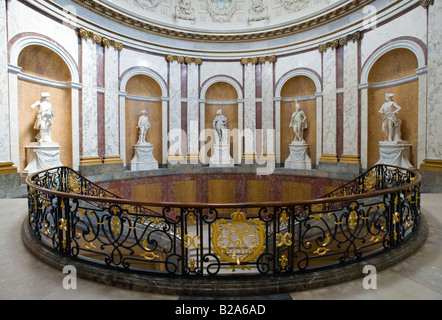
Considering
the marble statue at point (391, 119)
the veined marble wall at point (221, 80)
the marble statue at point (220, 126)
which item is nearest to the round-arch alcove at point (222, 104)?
the veined marble wall at point (221, 80)

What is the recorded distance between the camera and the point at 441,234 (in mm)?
4098

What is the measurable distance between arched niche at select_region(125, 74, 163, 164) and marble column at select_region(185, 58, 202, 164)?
1253 millimetres

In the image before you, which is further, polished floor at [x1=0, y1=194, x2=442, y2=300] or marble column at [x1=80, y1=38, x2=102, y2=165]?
marble column at [x1=80, y1=38, x2=102, y2=165]

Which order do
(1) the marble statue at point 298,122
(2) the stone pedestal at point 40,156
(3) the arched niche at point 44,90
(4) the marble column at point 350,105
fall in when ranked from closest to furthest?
(2) the stone pedestal at point 40,156 < (3) the arched niche at point 44,90 < (4) the marble column at point 350,105 < (1) the marble statue at point 298,122

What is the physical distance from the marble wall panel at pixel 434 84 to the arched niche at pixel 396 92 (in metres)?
1.08

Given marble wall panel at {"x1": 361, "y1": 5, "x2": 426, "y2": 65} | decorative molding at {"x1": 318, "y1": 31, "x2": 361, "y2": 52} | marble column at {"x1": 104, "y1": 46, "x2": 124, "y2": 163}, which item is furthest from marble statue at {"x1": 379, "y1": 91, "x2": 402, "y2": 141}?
marble column at {"x1": 104, "y1": 46, "x2": 124, "y2": 163}

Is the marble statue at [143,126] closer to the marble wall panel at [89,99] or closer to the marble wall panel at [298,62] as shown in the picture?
the marble wall panel at [89,99]

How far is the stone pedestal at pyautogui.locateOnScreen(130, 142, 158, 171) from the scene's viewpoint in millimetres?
10961

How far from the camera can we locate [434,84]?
7.11 metres

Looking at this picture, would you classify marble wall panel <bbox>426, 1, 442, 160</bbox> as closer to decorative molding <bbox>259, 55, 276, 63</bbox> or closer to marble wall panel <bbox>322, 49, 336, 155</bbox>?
marble wall panel <bbox>322, 49, 336, 155</bbox>

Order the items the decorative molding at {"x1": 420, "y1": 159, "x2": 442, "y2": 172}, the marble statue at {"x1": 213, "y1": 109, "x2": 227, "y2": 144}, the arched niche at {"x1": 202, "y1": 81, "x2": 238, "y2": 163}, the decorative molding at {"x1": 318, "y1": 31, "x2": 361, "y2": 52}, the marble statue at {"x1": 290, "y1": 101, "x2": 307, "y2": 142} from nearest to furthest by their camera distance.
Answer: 1. the decorative molding at {"x1": 420, "y1": 159, "x2": 442, "y2": 172}
2. the decorative molding at {"x1": 318, "y1": 31, "x2": 361, "y2": 52}
3. the marble statue at {"x1": 290, "y1": 101, "x2": 307, "y2": 142}
4. the marble statue at {"x1": 213, "y1": 109, "x2": 227, "y2": 144}
5. the arched niche at {"x1": 202, "y1": 81, "x2": 238, "y2": 163}

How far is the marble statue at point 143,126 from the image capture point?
36.2 ft

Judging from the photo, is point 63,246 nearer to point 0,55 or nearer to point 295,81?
point 0,55

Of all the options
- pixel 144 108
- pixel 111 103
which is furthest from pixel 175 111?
pixel 111 103
